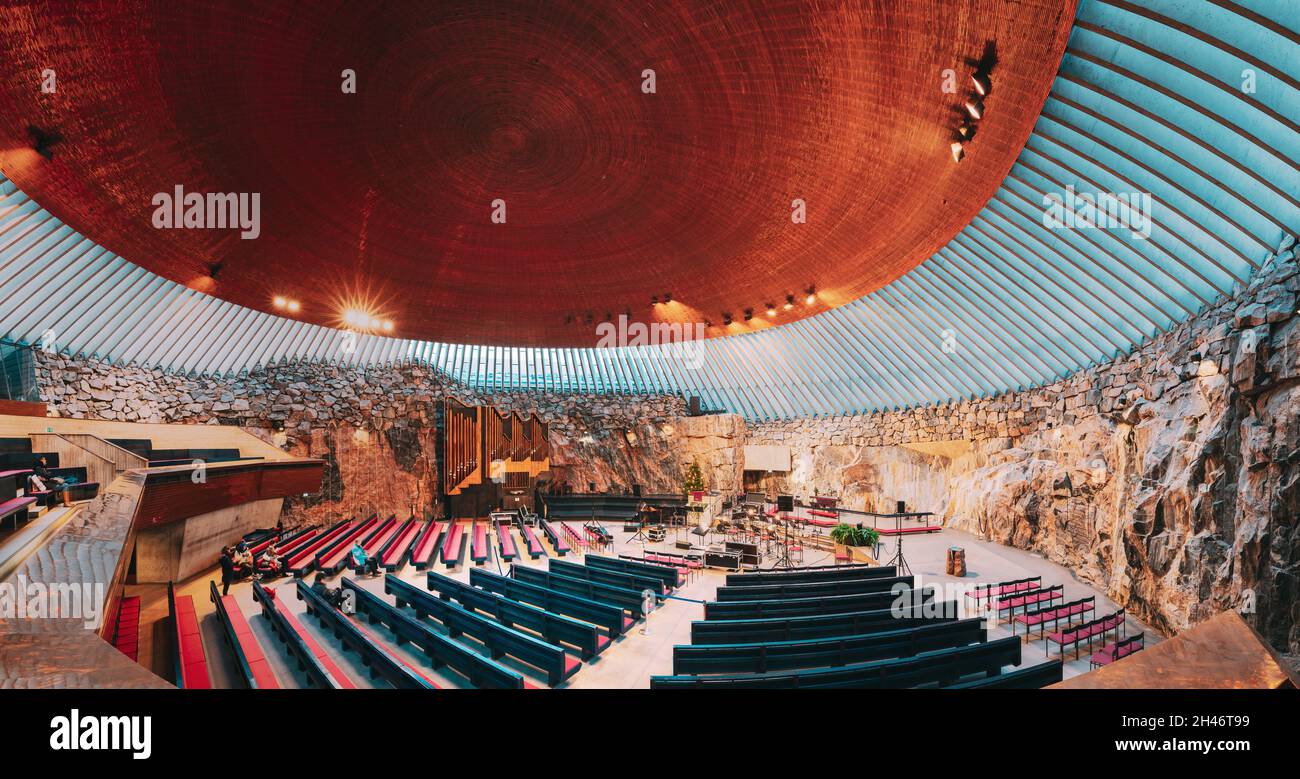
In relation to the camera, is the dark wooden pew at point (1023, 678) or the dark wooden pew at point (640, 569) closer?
the dark wooden pew at point (1023, 678)

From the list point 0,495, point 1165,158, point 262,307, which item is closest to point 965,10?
point 1165,158

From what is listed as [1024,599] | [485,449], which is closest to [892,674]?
[1024,599]

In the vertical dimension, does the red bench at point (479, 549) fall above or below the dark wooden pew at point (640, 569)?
below

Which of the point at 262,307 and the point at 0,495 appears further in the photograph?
the point at 262,307

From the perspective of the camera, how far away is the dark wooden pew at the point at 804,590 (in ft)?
30.3

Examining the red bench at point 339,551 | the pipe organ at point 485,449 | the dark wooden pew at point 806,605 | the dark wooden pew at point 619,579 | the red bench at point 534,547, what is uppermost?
the pipe organ at point 485,449

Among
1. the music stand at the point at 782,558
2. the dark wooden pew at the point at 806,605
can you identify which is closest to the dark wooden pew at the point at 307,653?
the dark wooden pew at the point at 806,605

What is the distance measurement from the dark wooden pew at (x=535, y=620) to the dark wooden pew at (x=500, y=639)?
217 millimetres

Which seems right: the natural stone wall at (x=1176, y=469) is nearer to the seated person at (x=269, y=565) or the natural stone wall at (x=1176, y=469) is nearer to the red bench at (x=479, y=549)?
the red bench at (x=479, y=549)

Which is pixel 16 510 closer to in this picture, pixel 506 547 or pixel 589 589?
pixel 589 589

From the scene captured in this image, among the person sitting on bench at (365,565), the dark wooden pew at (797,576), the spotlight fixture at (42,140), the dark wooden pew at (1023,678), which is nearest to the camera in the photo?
the dark wooden pew at (1023,678)
